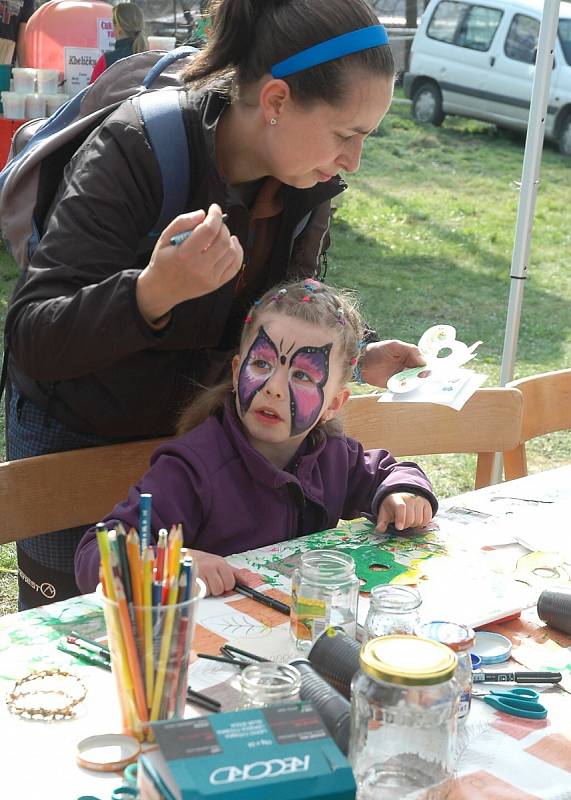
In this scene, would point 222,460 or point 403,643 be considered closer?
point 403,643

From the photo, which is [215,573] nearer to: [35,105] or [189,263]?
[189,263]

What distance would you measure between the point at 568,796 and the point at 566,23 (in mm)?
12207

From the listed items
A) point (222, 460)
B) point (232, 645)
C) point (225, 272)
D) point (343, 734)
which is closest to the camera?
point (343, 734)

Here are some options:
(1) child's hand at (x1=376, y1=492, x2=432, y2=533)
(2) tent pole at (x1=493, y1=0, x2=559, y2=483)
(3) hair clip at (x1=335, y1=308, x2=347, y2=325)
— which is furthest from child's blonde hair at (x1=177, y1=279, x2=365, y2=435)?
(2) tent pole at (x1=493, y1=0, x2=559, y2=483)

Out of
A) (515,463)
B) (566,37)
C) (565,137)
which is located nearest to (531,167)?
(515,463)

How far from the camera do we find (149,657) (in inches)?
46.4

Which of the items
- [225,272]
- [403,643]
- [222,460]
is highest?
[225,272]

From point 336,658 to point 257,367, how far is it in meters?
0.81

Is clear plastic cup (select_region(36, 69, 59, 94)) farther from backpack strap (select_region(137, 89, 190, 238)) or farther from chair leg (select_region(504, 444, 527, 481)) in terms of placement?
backpack strap (select_region(137, 89, 190, 238))

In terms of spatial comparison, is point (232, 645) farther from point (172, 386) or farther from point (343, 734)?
point (172, 386)

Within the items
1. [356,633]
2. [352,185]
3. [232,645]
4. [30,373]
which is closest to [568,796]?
[356,633]

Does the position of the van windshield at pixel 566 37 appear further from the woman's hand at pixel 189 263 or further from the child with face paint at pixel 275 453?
the woman's hand at pixel 189 263

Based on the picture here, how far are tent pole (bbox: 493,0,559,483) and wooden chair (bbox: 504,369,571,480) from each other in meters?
0.18

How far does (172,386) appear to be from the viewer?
208 centimetres
